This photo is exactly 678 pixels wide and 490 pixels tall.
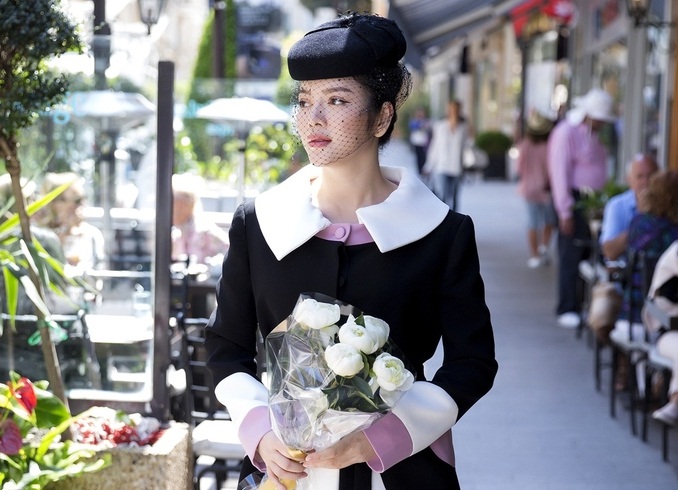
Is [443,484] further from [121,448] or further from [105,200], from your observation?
[105,200]

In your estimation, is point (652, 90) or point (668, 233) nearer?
point (668, 233)

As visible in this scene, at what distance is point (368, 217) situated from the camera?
2.31m

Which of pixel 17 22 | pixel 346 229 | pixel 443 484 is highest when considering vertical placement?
pixel 17 22

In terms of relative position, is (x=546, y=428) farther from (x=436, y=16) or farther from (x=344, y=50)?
(x=436, y=16)

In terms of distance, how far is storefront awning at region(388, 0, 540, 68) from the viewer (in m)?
14.1

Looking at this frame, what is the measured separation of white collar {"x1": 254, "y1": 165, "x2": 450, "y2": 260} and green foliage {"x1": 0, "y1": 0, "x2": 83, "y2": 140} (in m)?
1.42

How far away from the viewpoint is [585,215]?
9.11 m

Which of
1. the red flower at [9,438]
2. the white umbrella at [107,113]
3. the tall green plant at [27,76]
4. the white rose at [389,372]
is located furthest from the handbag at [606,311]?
the white rose at [389,372]

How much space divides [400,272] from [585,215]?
278 inches

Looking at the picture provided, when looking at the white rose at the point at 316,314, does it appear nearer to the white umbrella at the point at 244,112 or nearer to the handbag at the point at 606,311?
the handbag at the point at 606,311

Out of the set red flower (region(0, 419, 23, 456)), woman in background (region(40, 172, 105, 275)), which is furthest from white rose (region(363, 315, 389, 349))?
woman in background (region(40, 172, 105, 275))

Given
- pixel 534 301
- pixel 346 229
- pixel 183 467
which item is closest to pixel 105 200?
pixel 183 467

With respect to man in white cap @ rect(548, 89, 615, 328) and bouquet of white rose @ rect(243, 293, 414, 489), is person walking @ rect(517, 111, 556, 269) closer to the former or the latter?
man in white cap @ rect(548, 89, 615, 328)

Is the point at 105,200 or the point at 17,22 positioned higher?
the point at 17,22
